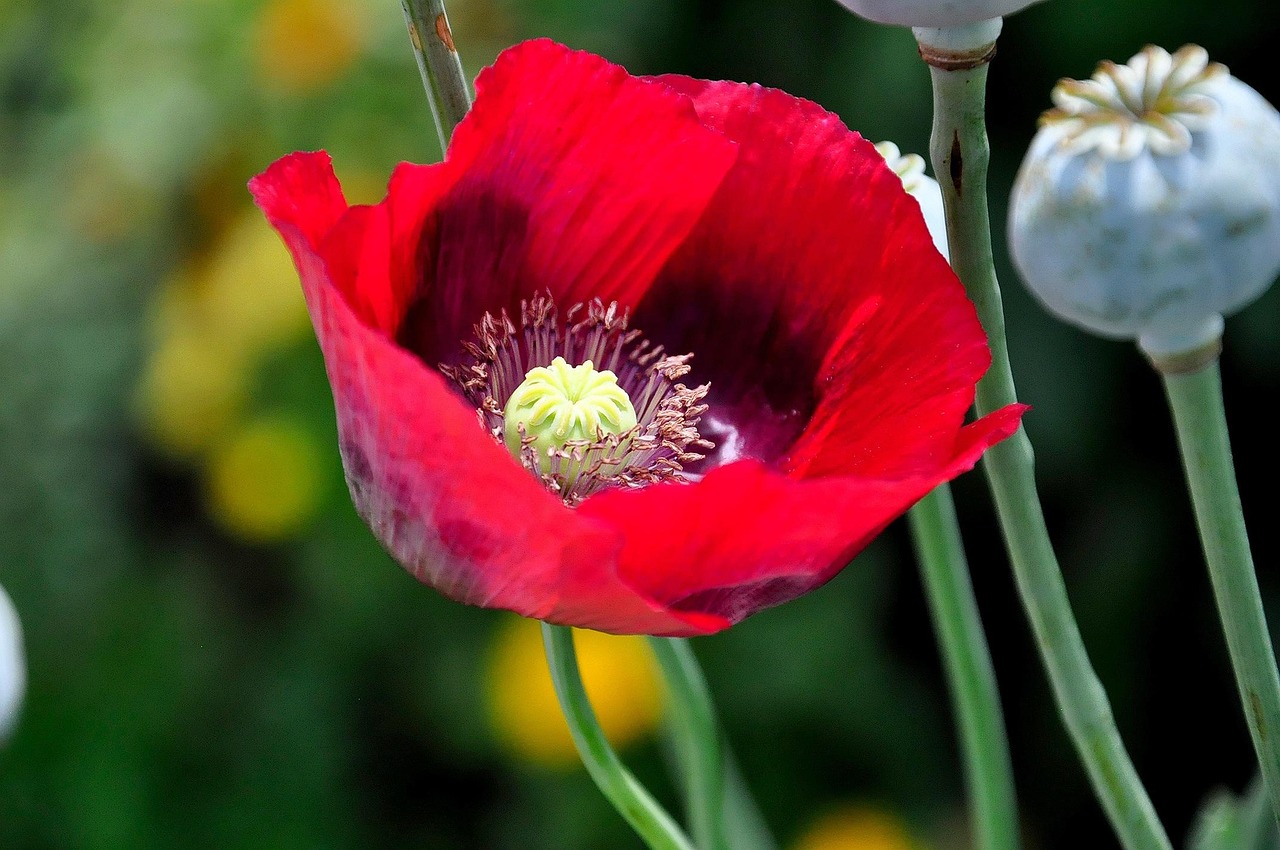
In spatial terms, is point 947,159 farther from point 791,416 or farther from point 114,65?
point 114,65

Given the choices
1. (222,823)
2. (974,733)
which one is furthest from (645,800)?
(222,823)

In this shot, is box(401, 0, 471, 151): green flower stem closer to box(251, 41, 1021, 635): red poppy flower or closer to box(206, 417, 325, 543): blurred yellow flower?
box(251, 41, 1021, 635): red poppy flower

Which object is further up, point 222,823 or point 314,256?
point 314,256

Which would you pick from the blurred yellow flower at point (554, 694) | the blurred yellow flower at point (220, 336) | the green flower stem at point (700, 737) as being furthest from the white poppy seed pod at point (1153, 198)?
the blurred yellow flower at point (220, 336)

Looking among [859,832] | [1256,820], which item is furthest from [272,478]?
[1256,820]

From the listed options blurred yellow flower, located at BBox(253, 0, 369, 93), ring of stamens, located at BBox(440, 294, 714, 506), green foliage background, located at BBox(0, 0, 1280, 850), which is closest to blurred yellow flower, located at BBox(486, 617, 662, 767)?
green foliage background, located at BBox(0, 0, 1280, 850)
